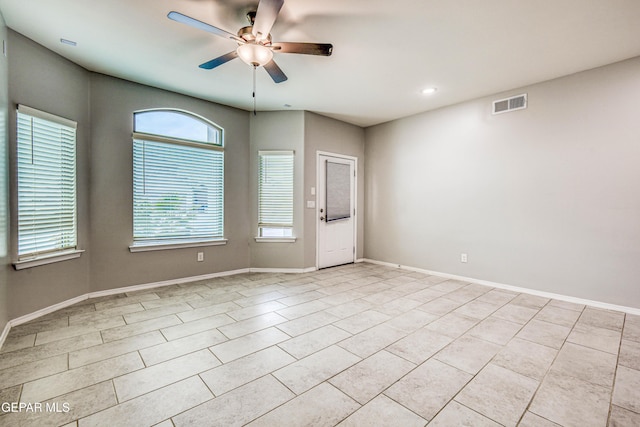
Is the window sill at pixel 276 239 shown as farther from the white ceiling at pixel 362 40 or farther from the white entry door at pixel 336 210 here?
the white ceiling at pixel 362 40

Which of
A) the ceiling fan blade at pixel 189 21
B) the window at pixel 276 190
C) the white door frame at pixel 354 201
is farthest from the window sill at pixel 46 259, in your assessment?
the white door frame at pixel 354 201

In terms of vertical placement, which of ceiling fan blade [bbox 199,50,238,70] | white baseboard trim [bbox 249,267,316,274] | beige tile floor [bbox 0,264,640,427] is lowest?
beige tile floor [bbox 0,264,640,427]

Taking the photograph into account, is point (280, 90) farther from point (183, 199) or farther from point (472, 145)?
point (472, 145)

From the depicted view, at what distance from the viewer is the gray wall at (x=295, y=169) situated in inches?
188

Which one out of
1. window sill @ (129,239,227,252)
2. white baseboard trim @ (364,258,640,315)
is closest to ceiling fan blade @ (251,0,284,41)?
window sill @ (129,239,227,252)

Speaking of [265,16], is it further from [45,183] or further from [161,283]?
[161,283]

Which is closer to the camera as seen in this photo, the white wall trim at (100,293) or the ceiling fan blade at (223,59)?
the ceiling fan blade at (223,59)

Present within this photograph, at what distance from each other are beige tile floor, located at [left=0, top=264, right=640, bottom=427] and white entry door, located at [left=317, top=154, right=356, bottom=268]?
1.77m

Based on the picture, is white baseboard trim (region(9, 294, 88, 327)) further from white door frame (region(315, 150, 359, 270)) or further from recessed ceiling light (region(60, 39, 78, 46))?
white door frame (region(315, 150, 359, 270))

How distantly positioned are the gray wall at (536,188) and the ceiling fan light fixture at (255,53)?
322cm

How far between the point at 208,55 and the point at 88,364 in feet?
9.82

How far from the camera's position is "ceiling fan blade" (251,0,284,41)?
1.86 meters

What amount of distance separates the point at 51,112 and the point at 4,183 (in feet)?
3.14

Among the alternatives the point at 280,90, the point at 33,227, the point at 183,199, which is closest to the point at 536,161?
the point at 280,90
